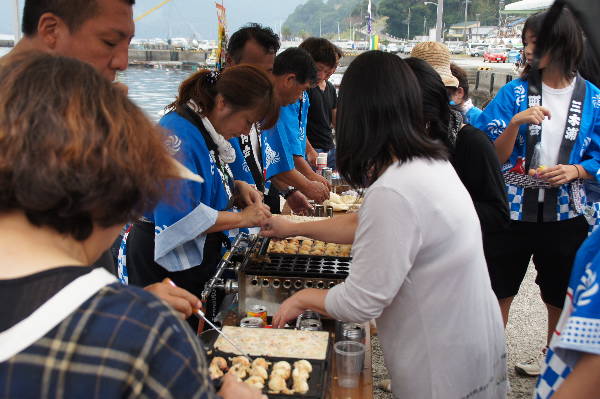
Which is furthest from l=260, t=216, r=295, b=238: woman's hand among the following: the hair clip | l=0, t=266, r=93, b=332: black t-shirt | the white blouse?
l=0, t=266, r=93, b=332: black t-shirt

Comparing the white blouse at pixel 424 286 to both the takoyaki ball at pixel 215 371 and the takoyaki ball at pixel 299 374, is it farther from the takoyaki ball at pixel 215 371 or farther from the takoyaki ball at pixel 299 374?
the takoyaki ball at pixel 215 371

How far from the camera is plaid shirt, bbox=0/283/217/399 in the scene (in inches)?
29.7

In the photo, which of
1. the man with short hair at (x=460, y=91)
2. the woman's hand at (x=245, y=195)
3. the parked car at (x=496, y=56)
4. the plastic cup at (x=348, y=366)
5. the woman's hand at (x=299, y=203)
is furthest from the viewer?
the parked car at (x=496, y=56)

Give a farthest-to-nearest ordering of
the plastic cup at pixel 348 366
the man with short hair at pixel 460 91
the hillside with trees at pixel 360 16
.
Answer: the hillside with trees at pixel 360 16
the man with short hair at pixel 460 91
the plastic cup at pixel 348 366

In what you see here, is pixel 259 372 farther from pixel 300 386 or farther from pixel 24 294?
pixel 24 294

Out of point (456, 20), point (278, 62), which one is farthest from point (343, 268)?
point (456, 20)

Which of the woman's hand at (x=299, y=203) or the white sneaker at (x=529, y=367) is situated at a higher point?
the woman's hand at (x=299, y=203)

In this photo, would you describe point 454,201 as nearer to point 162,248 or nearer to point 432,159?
point 432,159

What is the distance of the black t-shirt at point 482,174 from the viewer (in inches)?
97.8

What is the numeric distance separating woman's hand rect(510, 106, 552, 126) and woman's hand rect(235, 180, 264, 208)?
1.45m

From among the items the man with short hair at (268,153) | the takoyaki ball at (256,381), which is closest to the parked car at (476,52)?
the man with short hair at (268,153)

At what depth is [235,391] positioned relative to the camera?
1194 mm

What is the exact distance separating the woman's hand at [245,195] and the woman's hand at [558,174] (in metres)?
1.55

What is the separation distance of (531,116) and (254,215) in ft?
5.15
